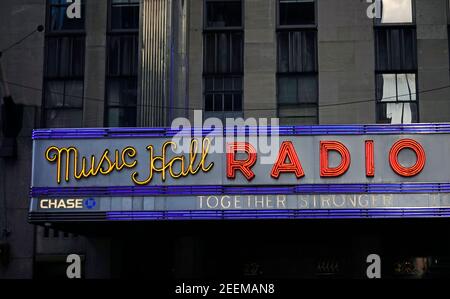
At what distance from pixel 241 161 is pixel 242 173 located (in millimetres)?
347

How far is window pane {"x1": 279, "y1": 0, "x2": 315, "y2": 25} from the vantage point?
96.3 feet

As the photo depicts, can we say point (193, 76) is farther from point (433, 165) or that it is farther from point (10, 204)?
point (433, 165)

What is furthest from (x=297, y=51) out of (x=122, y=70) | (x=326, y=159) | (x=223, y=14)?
(x=326, y=159)

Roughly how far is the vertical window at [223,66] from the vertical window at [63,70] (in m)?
4.66

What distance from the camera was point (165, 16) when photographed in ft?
85.2

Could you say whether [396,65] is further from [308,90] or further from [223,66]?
[223,66]

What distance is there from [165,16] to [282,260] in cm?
942

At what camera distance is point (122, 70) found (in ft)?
96.2

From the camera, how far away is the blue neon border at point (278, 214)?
22.4m

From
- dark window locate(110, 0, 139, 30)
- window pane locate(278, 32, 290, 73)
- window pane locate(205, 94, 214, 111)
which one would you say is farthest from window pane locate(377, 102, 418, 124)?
dark window locate(110, 0, 139, 30)

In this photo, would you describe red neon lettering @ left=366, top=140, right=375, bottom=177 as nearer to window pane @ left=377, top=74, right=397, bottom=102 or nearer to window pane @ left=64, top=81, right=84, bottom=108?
window pane @ left=377, top=74, right=397, bottom=102

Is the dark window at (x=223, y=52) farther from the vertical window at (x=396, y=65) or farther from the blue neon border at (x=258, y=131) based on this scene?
the blue neon border at (x=258, y=131)

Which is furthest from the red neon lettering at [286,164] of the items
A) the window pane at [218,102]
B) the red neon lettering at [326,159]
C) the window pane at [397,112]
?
the window pane at [397,112]

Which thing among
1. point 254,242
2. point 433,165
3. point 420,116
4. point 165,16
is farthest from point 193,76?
point 433,165
